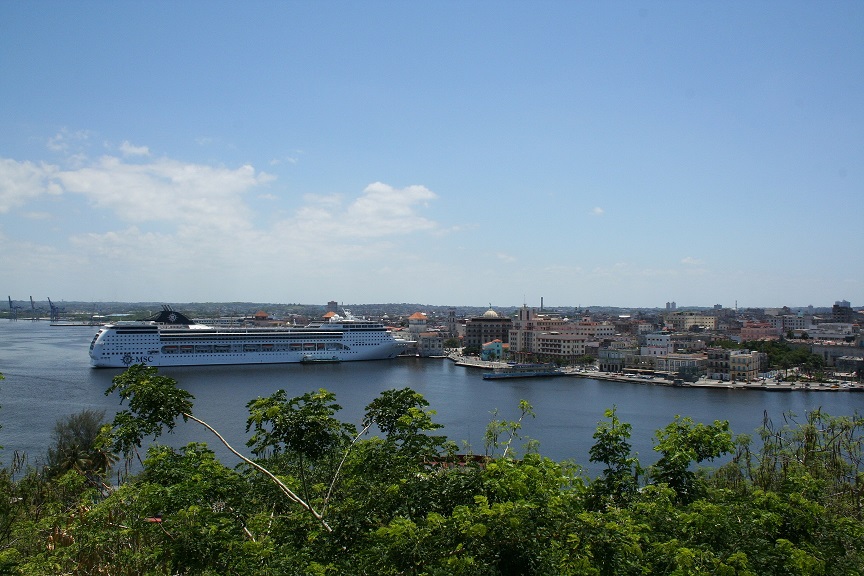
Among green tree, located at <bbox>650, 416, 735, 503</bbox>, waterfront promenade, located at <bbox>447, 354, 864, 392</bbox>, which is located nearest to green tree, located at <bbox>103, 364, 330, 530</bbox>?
green tree, located at <bbox>650, 416, 735, 503</bbox>

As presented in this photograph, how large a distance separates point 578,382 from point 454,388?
17.7ft

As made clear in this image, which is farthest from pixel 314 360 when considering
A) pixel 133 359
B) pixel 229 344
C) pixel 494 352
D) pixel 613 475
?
pixel 613 475

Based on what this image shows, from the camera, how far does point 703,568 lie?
1867mm

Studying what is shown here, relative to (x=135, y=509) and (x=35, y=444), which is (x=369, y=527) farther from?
(x=35, y=444)

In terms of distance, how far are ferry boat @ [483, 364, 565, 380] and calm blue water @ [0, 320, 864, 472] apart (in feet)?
2.07

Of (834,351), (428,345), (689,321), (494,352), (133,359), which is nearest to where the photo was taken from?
(133,359)

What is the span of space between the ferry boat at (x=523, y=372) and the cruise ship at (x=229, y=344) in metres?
5.55

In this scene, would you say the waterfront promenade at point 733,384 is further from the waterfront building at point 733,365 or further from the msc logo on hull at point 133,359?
the msc logo on hull at point 133,359

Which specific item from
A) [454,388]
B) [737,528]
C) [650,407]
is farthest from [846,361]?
[737,528]

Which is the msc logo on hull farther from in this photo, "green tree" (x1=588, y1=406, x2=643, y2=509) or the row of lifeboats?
"green tree" (x1=588, y1=406, x2=643, y2=509)

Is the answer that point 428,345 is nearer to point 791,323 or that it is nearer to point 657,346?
point 657,346

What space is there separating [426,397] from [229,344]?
394 inches

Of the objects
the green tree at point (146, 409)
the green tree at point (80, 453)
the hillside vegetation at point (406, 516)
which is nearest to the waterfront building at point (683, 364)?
the green tree at point (80, 453)

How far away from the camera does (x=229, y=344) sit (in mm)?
22406
